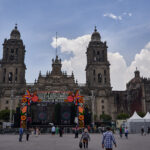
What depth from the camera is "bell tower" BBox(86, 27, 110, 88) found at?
2785 inches

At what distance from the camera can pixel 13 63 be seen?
71.1m

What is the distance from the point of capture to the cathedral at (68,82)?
67.8 meters

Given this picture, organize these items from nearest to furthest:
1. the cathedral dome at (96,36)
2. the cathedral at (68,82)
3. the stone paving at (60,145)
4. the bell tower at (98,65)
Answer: the stone paving at (60,145) → the cathedral at (68,82) → the bell tower at (98,65) → the cathedral dome at (96,36)

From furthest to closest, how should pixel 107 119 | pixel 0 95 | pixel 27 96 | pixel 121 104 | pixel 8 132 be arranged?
pixel 121 104 < pixel 0 95 < pixel 107 119 < pixel 27 96 < pixel 8 132

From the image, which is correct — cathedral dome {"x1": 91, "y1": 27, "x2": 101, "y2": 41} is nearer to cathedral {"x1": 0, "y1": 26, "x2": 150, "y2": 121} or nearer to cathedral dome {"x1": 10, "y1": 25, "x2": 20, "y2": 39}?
cathedral {"x1": 0, "y1": 26, "x2": 150, "y2": 121}

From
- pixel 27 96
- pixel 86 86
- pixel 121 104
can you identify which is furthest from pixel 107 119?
pixel 27 96

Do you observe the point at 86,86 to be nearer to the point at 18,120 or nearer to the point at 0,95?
the point at 0,95

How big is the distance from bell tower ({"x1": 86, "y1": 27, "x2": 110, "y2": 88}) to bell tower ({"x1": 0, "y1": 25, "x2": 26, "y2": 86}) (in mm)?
23951

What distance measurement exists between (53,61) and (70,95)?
1256 inches

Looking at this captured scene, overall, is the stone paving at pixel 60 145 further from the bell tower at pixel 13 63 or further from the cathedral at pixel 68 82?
the bell tower at pixel 13 63

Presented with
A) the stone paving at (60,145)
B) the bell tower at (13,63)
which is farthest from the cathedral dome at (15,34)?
the stone paving at (60,145)

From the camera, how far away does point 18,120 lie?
3991 centimetres

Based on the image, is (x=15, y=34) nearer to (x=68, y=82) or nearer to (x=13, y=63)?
(x=13, y=63)

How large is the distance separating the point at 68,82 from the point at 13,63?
66.6 ft
